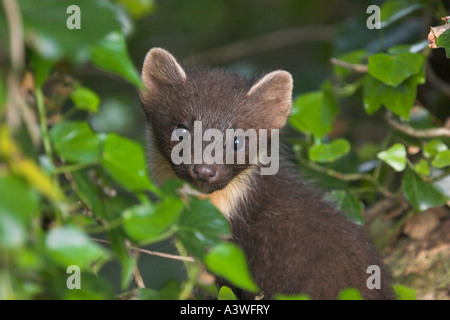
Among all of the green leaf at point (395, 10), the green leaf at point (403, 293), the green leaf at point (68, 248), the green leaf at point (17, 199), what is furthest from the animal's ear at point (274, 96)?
the green leaf at point (17, 199)

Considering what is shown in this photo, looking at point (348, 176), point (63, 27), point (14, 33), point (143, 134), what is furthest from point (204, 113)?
point (14, 33)

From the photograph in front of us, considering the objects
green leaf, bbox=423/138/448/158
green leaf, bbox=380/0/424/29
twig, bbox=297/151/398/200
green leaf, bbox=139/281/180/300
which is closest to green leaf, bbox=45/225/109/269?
green leaf, bbox=139/281/180/300

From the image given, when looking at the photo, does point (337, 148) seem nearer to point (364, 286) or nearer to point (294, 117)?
point (294, 117)


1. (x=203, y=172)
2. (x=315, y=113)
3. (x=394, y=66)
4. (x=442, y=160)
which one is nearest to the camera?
(x=203, y=172)

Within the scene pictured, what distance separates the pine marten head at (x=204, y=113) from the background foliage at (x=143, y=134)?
33 cm

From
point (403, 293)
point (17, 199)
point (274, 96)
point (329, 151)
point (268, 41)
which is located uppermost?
point (268, 41)

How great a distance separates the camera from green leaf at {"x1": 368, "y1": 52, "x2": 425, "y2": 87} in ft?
11.5

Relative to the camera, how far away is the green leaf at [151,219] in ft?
6.02

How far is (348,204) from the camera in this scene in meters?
4.00

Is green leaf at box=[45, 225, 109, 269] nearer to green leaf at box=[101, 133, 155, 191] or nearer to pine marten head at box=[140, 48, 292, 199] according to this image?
green leaf at box=[101, 133, 155, 191]

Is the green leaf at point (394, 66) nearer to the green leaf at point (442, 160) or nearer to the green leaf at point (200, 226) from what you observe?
the green leaf at point (442, 160)

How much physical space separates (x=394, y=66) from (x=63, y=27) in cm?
239

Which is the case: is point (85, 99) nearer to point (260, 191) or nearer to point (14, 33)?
point (14, 33)

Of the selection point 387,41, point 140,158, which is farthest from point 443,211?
point 140,158
